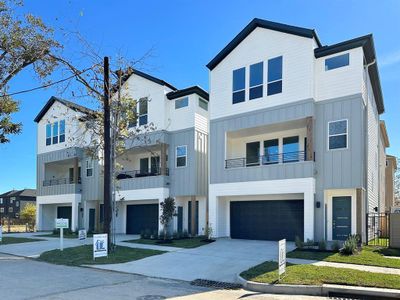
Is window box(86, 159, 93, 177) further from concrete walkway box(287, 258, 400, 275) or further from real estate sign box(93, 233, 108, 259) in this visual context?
concrete walkway box(287, 258, 400, 275)

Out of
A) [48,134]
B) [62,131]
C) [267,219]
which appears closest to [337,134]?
[267,219]

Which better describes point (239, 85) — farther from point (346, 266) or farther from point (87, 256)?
point (346, 266)

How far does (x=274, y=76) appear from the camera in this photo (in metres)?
20.8

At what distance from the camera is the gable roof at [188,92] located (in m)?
24.9

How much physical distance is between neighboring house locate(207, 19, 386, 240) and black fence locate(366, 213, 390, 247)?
0.63 metres

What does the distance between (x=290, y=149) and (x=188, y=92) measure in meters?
7.32

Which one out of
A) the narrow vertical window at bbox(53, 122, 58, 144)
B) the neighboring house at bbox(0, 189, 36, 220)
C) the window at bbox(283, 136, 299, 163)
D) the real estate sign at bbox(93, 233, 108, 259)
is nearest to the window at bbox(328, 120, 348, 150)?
the window at bbox(283, 136, 299, 163)

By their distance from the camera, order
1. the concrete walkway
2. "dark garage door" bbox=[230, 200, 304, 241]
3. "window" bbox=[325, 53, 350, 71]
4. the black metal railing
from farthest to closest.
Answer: the black metal railing < "dark garage door" bbox=[230, 200, 304, 241] < "window" bbox=[325, 53, 350, 71] < the concrete walkway

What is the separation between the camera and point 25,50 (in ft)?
55.7

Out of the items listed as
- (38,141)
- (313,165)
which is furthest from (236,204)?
(38,141)

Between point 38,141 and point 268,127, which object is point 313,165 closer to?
point 268,127

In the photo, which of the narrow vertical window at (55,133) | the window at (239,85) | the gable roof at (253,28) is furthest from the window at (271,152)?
the narrow vertical window at (55,133)

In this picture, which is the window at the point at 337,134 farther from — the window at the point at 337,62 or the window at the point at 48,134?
the window at the point at 48,134

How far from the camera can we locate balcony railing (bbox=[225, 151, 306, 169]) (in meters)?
21.4
